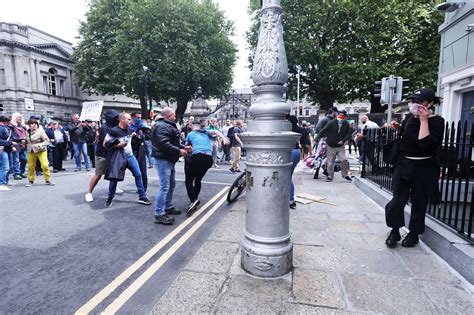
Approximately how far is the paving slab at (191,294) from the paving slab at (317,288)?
75 centimetres

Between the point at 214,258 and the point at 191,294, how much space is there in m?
0.73

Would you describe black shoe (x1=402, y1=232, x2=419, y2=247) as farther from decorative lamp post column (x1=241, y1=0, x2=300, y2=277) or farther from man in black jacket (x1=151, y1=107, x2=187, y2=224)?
man in black jacket (x1=151, y1=107, x2=187, y2=224)

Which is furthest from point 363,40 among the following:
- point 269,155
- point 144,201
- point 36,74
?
point 36,74

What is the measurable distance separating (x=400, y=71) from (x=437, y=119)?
2134 centimetres

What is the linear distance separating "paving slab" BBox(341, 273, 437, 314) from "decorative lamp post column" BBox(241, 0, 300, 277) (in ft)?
2.22

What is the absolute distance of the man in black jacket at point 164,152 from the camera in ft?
14.5

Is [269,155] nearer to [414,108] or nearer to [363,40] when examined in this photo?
[414,108]

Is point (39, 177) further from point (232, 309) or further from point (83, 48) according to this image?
point (83, 48)

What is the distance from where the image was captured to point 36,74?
35781mm

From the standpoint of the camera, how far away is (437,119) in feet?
10.1

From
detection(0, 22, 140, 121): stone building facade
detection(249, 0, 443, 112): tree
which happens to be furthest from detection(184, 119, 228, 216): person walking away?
detection(0, 22, 140, 121): stone building facade

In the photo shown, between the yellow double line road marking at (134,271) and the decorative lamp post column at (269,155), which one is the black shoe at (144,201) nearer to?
the yellow double line road marking at (134,271)

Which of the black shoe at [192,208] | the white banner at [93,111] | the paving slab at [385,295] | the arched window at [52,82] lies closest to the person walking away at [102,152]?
the black shoe at [192,208]

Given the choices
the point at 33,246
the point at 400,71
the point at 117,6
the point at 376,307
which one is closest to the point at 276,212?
the point at 376,307
